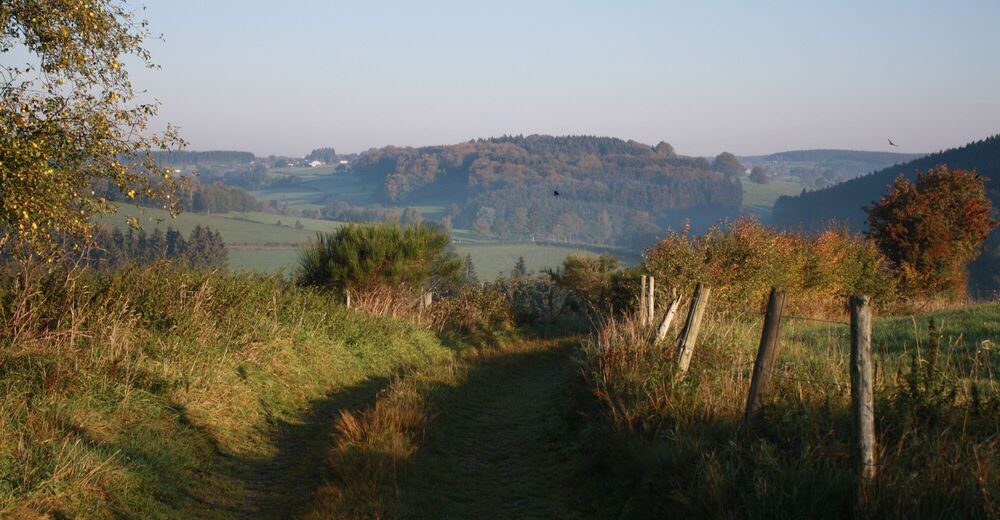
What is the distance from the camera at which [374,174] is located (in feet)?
484

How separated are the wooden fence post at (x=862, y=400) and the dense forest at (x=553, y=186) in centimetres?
9307

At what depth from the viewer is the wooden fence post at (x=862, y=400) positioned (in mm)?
5098

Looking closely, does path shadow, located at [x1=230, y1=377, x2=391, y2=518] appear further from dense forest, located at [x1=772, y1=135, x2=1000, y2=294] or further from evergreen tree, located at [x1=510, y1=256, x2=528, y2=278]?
dense forest, located at [x1=772, y1=135, x2=1000, y2=294]

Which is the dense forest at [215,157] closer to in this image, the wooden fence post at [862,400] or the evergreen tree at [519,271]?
the evergreen tree at [519,271]

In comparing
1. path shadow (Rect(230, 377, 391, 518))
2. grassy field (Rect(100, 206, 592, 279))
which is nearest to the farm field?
grassy field (Rect(100, 206, 592, 279))

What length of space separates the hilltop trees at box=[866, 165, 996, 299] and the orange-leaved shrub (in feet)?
11.3

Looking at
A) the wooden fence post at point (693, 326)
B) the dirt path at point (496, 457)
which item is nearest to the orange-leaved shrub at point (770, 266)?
the dirt path at point (496, 457)

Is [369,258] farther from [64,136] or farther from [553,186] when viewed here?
[553,186]

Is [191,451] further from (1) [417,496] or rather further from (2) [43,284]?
(2) [43,284]

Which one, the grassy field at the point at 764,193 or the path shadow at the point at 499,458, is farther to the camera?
the grassy field at the point at 764,193

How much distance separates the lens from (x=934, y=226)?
30203 mm

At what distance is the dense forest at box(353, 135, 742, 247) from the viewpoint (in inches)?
4528

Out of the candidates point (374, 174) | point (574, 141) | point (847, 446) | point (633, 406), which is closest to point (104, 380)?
point (633, 406)

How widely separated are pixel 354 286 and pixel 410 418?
36.5 feet
